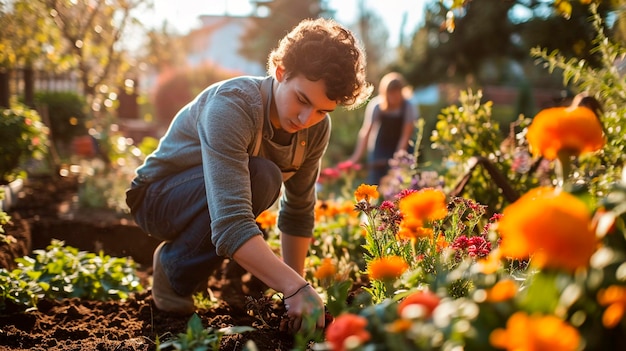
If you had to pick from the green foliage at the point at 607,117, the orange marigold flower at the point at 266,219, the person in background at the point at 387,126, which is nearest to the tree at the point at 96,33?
the person in background at the point at 387,126

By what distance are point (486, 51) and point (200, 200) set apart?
10481mm

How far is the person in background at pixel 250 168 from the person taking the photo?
1.87m

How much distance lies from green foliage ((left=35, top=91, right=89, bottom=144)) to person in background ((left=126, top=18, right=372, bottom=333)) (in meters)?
8.50

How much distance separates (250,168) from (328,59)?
51cm

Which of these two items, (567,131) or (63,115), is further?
(63,115)

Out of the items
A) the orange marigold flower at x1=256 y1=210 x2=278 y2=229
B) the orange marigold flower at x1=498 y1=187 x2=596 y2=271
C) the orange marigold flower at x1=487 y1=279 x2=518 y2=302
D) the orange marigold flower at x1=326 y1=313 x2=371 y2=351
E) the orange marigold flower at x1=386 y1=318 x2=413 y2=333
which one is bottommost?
the orange marigold flower at x1=256 y1=210 x2=278 y2=229

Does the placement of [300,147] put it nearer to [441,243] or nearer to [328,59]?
[328,59]

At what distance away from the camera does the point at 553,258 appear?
0.81 metres

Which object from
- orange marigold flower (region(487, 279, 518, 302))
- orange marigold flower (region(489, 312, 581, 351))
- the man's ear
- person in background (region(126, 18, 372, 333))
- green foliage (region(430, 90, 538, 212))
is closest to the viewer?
orange marigold flower (region(489, 312, 581, 351))

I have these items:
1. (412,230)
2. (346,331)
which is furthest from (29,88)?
(346,331)

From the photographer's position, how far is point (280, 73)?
7.47 feet

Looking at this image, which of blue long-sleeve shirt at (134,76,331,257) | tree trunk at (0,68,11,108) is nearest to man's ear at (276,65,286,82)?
blue long-sleeve shirt at (134,76,331,257)

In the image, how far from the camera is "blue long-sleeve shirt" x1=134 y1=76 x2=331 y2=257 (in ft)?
6.20

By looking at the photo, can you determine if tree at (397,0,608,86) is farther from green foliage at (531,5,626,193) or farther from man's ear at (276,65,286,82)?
man's ear at (276,65,286,82)
